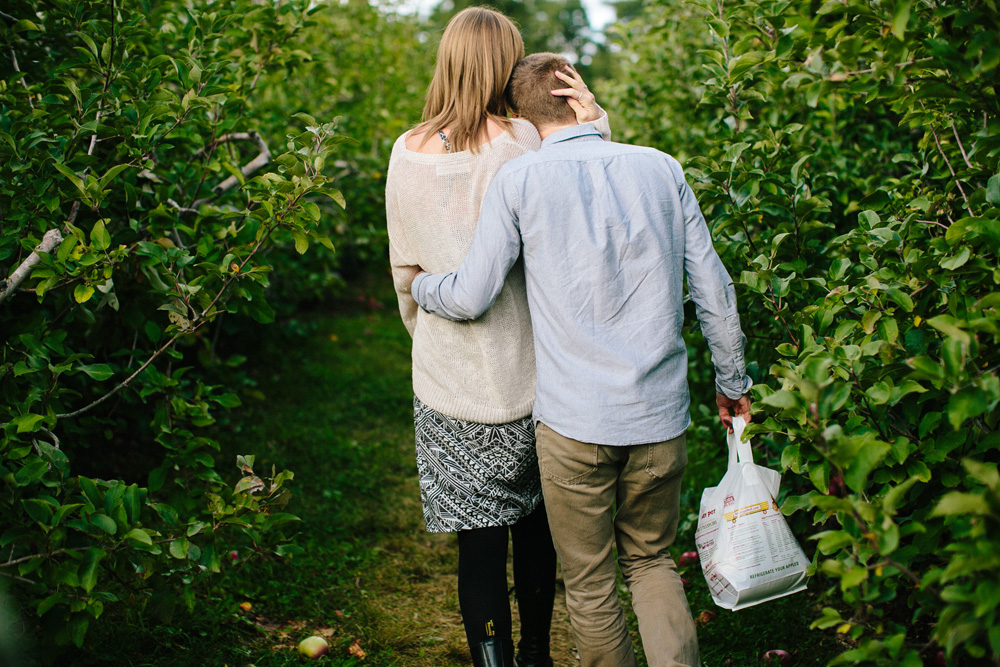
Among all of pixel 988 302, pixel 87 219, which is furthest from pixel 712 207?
pixel 87 219

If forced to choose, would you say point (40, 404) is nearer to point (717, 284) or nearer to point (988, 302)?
point (717, 284)

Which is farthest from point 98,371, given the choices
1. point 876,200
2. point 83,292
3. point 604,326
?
point 876,200

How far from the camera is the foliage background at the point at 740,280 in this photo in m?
1.42

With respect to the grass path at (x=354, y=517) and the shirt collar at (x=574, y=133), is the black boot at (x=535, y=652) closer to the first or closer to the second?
the grass path at (x=354, y=517)

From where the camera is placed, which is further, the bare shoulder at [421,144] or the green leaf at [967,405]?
the bare shoulder at [421,144]

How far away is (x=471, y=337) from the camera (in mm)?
1994

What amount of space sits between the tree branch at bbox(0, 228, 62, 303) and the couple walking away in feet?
3.23

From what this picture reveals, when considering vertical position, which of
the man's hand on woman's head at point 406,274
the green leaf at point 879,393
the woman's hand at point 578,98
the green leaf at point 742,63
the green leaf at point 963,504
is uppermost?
the green leaf at point 742,63

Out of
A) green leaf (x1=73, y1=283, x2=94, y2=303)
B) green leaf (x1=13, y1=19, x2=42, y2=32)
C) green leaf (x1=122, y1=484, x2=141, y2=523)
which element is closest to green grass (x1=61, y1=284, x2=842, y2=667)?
green leaf (x1=122, y1=484, x2=141, y2=523)

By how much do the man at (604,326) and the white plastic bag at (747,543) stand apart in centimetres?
11

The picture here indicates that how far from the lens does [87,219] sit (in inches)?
92.8

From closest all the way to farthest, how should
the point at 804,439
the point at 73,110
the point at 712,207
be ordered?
the point at 804,439
the point at 73,110
the point at 712,207

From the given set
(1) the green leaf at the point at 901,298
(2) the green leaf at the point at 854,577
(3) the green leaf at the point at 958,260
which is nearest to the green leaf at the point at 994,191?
(3) the green leaf at the point at 958,260

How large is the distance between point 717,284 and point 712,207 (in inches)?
31.8
